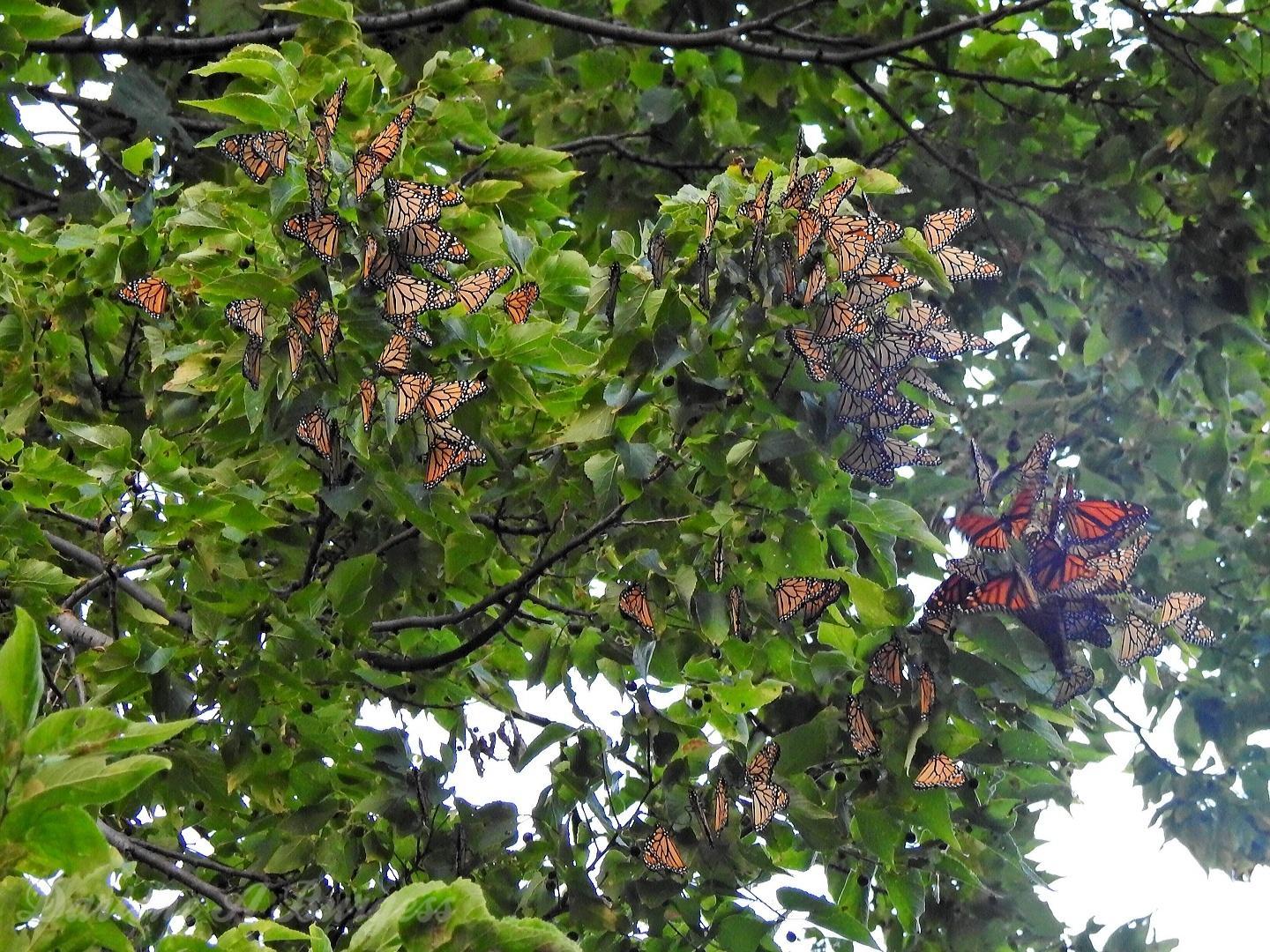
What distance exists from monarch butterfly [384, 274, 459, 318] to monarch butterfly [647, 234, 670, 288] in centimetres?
41

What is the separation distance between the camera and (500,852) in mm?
3252

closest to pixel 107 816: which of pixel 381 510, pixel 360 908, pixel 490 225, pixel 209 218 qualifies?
pixel 360 908

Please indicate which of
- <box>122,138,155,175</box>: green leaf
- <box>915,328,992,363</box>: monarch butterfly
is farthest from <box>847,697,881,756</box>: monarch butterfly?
<box>122,138,155,175</box>: green leaf

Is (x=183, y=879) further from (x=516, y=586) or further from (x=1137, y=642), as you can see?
(x=1137, y=642)

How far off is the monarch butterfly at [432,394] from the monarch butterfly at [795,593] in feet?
2.49

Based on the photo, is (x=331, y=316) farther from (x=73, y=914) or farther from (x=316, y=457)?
(x=73, y=914)

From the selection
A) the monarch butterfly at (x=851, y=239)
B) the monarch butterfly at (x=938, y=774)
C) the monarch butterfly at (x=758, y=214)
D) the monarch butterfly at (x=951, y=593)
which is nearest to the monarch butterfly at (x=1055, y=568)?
the monarch butterfly at (x=951, y=593)

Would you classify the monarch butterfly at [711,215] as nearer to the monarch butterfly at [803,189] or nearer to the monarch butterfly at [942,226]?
the monarch butterfly at [803,189]

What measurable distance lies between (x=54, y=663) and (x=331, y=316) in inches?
52.1

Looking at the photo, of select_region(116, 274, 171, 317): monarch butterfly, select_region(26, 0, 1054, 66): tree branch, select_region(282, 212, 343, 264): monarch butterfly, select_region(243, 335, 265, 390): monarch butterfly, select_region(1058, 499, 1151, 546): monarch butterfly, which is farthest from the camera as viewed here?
select_region(26, 0, 1054, 66): tree branch

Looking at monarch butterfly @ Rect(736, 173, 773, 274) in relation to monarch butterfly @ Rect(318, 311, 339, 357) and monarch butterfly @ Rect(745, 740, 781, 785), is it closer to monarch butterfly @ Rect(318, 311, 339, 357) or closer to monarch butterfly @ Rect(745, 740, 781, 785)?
monarch butterfly @ Rect(318, 311, 339, 357)

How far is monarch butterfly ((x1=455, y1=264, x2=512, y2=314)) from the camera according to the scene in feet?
8.73

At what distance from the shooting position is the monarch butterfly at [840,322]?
2.54 m

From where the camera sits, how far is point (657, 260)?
8.79 feet
